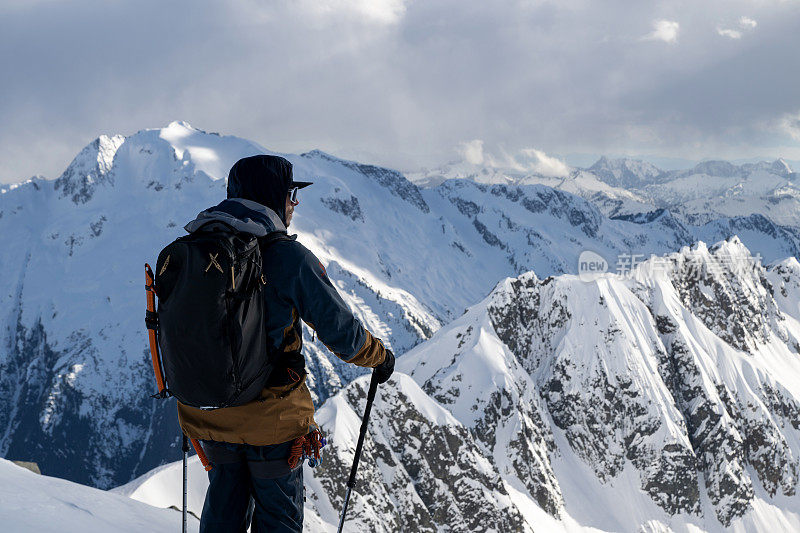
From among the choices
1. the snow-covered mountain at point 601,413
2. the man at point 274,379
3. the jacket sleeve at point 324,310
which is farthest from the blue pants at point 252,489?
the snow-covered mountain at point 601,413

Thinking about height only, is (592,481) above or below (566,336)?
below

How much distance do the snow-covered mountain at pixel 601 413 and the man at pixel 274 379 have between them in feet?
250

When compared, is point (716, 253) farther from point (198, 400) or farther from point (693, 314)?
point (198, 400)

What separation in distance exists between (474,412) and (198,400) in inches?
4286

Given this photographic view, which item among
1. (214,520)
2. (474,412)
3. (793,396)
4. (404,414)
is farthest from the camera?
(793,396)

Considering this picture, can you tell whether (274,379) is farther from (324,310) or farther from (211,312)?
(211,312)

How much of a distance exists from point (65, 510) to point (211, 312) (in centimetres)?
490

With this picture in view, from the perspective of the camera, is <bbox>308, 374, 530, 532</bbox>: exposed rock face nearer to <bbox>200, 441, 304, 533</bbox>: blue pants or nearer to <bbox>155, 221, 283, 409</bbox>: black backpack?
<bbox>200, 441, 304, 533</bbox>: blue pants

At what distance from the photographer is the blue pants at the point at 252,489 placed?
5.20 meters

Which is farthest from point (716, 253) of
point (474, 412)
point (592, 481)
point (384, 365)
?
point (384, 365)

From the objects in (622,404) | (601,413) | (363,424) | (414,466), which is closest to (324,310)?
(363,424)

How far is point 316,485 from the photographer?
67.9 metres

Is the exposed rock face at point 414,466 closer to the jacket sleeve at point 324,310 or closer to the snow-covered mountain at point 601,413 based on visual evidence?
the snow-covered mountain at point 601,413

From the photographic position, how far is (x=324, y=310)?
480 cm
